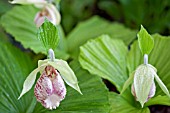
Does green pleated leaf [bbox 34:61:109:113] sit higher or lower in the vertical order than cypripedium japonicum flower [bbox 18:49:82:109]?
lower

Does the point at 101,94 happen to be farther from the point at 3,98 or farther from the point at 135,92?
the point at 3,98

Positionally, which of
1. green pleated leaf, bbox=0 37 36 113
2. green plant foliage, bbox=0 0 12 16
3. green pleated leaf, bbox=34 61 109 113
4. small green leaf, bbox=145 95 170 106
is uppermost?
small green leaf, bbox=145 95 170 106

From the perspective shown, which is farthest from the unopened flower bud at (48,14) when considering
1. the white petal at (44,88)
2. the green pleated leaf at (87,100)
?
the white petal at (44,88)

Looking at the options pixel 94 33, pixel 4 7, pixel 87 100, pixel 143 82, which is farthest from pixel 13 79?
pixel 4 7

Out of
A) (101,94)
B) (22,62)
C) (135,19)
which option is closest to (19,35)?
(22,62)

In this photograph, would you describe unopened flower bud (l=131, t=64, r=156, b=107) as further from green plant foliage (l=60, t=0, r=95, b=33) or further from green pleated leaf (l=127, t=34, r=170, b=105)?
green plant foliage (l=60, t=0, r=95, b=33)

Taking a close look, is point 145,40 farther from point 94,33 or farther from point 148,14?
point 148,14

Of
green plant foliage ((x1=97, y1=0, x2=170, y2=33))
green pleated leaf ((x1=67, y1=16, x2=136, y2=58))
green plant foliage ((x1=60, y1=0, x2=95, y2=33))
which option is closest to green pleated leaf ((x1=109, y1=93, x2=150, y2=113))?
green pleated leaf ((x1=67, y1=16, x2=136, y2=58))
